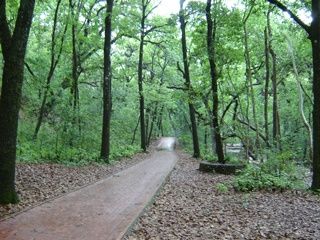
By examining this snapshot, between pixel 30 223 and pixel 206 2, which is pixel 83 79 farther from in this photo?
pixel 30 223

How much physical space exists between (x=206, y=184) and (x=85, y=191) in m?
4.53

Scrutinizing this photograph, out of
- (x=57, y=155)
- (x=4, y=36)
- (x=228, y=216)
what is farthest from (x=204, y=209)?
(x=57, y=155)

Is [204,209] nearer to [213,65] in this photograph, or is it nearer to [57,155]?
[213,65]

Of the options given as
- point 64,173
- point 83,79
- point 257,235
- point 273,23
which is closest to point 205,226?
point 257,235

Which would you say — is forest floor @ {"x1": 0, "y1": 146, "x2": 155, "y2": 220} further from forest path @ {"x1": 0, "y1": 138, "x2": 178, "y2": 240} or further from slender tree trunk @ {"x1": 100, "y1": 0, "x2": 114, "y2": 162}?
slender tree trunk @ {"x1": 100, "y1": 0, "x2": 114, "y2": 162}

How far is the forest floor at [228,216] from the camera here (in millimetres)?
6988

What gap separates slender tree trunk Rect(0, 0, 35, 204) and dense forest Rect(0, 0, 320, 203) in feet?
0.07

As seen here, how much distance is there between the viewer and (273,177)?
12320 millimetres

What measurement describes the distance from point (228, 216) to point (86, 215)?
3.05m

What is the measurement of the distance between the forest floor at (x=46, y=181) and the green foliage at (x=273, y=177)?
4965 millimetres

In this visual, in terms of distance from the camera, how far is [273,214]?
27.4 feet

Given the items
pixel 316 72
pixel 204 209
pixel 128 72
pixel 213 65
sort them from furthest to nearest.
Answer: pixel 128 72
pixel 213 65
pixel 316 72
pixel 204 209

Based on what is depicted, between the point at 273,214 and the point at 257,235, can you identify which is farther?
the point at 273,214

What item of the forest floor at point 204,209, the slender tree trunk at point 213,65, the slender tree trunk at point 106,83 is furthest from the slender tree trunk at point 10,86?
the slender tree trunk at point 106,83
